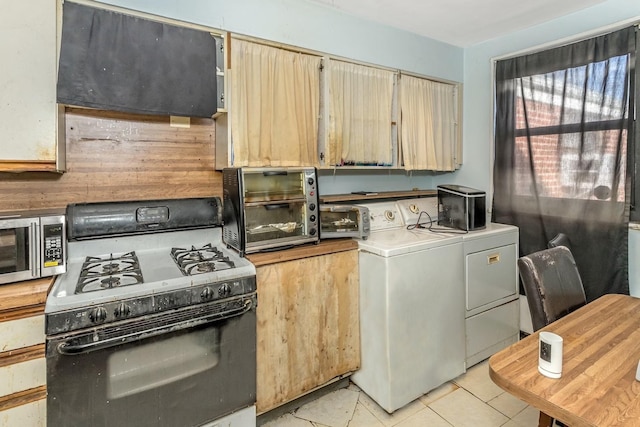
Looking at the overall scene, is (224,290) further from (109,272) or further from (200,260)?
(109,272)

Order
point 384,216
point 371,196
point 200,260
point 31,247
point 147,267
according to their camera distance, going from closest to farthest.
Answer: point 31,247 < point 147,267 < point 200,260 < point 384,216 < point 371,196

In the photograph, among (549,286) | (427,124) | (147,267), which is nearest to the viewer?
(549,286)

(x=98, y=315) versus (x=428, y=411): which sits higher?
(x=98, y=315)

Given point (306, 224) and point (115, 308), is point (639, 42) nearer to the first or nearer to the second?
point (306, 224)

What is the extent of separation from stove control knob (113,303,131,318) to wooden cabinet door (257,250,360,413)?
621 mm

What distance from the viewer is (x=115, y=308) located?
1.35m

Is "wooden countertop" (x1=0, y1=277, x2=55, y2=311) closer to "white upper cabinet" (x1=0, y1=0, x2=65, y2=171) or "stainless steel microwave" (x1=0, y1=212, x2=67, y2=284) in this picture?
"stainless steel microwave" (x1=0, y1=212, x2=67, y2=284)

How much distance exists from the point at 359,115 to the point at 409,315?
1492mm

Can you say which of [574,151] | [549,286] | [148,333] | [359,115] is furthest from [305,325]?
[574,151]

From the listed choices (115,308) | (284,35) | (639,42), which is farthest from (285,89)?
(639,42)

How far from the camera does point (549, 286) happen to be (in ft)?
4.95

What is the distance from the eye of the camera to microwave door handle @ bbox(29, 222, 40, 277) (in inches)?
55.0

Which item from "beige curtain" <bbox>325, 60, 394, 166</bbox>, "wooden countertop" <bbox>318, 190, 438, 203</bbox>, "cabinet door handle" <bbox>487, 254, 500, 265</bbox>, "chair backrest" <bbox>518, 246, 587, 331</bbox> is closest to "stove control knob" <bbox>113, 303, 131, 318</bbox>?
"wooden countertop" <bbox>318, 190, 438, 203</bbox>

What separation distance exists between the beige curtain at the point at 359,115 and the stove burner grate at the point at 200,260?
104 centimetres
